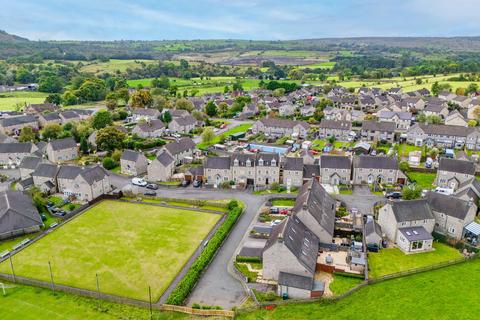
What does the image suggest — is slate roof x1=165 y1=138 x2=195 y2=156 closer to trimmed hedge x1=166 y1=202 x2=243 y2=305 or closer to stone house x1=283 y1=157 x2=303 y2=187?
stone house x1=283 y1=157 x2=303 y2=187

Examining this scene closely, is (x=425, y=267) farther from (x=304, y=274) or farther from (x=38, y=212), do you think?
(x=38, y=212)

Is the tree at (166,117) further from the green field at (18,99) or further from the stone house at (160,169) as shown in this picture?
the green field at (18,99)

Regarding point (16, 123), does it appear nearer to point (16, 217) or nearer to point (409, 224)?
point (16, 217)

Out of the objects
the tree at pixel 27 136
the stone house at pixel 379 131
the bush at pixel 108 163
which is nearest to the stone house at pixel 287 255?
the bush at pixel 108 163

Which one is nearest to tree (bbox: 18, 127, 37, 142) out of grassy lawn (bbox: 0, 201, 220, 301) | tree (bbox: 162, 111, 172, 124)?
tree (bbox: 162, 111, 172, 124)

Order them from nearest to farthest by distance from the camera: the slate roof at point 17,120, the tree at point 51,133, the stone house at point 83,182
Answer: the stone house at point 83,182 < the tree at point 51,133 < the slate roof at point 17,120

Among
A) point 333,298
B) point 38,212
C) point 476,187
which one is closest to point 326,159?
point 476,187

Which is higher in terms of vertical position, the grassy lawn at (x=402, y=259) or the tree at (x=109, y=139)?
the tree at (x=109, y=139)
